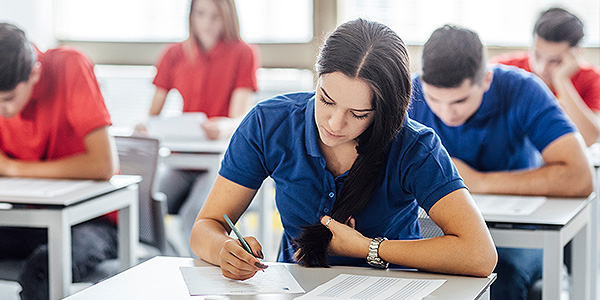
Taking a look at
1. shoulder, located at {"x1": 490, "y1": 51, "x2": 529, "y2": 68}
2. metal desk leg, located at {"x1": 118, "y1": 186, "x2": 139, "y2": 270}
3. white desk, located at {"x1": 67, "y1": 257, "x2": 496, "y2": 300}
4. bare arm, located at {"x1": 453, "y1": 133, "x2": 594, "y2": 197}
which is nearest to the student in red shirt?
shoulder, located at {"x1": 490, "y1": 51, "x2": 529, "y2": 68}

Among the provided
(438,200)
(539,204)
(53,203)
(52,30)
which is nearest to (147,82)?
(52,30)

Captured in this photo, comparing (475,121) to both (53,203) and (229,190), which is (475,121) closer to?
(229,190)

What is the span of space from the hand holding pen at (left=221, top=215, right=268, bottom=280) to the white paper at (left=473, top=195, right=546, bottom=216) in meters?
0.79

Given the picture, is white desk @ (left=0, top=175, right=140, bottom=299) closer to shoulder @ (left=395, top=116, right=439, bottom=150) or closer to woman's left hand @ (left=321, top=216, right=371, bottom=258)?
woman's left hand @ (left=321, top=216, right=371, bottom=258)

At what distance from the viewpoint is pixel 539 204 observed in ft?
6.92

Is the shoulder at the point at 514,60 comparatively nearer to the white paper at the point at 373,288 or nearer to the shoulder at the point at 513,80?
the shoulder at the point at 513,80

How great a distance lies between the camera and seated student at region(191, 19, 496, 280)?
4.81ft

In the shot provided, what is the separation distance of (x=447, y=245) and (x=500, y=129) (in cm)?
100

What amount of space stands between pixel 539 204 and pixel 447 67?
48cm

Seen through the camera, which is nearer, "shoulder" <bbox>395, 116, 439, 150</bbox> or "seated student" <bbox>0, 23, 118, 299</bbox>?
"shoulder" <bbox>395, 116, 439, 150</bbox>

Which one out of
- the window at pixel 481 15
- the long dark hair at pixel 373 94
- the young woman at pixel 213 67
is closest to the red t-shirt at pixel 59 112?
the long dark hair at pixel 373 94

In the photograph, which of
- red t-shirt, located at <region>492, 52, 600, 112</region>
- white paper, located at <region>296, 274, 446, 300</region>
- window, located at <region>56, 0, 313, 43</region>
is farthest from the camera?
window, located at <region>56, 0, 313, 43</region>

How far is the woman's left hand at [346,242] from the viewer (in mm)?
1515

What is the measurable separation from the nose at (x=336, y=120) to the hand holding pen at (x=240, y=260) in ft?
0.95
